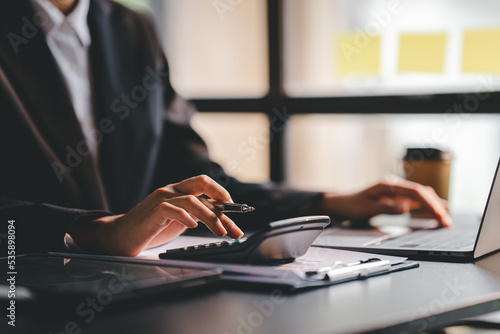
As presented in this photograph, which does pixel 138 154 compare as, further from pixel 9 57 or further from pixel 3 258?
pixel 3 258

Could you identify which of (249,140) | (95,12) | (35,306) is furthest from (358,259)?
(249,140)

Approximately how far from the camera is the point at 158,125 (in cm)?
159

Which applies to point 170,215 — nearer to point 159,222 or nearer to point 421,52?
point 159,222

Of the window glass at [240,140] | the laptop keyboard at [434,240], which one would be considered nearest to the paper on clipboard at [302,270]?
the laptop keyboard at [434,240]

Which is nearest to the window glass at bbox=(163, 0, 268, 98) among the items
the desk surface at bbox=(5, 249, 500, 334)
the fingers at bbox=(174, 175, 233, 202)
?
the fingers at bbox=(174, 175, 233, 202)

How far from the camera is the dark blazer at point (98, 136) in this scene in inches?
48.7

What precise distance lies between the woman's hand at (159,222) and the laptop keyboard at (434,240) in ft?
0.92

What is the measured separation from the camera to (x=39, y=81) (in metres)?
1.31

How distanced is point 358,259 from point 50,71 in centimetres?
79

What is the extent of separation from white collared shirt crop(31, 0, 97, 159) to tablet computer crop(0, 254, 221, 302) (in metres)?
0.60

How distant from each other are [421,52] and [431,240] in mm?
1115

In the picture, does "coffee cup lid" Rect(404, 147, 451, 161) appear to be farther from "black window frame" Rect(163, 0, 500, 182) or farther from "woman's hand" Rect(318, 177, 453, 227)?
"black window frame" Rect(163, 0, 500, 182)

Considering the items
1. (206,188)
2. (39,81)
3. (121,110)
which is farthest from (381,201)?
(39,81)

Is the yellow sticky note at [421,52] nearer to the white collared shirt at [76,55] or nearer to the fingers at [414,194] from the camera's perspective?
the fingers at [414,194]
